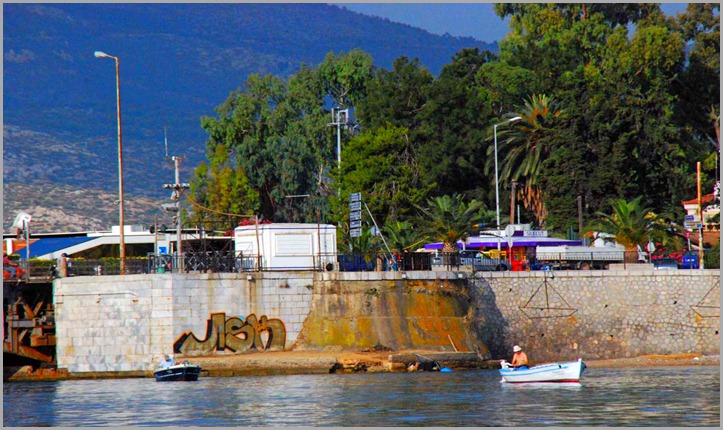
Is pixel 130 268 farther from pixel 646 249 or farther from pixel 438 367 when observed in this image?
pixel 646 249

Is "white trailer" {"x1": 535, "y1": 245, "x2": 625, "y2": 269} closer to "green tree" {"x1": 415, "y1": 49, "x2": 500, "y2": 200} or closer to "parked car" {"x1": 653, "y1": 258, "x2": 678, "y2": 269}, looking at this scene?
"parked car" {"x1": 653, "y1": 258, "x2": 678, "y2": 269}

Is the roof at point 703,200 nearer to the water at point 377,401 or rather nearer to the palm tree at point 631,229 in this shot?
the palm tree at point 631,229

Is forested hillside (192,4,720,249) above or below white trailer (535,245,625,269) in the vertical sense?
above

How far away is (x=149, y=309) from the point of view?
56531mm

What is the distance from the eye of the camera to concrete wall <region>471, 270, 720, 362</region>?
62656mm

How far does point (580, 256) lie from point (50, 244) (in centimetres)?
3043

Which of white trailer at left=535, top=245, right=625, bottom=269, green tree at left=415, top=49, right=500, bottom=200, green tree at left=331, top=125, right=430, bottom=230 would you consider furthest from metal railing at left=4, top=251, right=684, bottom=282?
green tree at left=415, top=49, right=500, bottom=200

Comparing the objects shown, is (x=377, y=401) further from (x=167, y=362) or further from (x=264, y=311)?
(x=264, y=311)

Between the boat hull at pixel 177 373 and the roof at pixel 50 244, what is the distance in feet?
76.8

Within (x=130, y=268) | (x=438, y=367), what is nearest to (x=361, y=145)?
(x=130, y=268)

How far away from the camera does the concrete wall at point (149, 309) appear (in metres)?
56.5

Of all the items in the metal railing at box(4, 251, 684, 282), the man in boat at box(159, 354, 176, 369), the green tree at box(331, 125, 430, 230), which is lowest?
the man in boat at box(159, 354, 176, 369)

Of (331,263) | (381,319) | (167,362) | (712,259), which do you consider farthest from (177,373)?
(712,259)

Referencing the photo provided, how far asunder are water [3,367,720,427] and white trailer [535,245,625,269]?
Result: 11.3m
